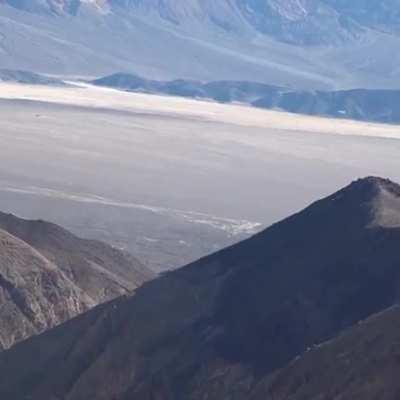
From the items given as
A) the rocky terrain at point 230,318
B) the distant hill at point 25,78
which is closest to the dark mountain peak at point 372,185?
the rocky terrain at point 230,318

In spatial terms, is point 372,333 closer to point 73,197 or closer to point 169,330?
point 169,330

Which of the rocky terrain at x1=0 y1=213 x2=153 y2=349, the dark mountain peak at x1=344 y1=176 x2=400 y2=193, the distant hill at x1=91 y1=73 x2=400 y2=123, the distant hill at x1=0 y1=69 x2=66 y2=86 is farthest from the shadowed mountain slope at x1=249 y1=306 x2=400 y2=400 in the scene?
the distant hill at x1=0 y1=69 x2=66 y2=86

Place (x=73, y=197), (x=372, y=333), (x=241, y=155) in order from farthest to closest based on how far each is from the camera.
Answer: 1. (x=241, y=155)
2. (x=73, y=197)
3. (x=372, y=333)

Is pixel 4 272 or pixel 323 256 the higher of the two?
pixel 323 256

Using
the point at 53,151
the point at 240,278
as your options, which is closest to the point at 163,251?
the point at 240,278

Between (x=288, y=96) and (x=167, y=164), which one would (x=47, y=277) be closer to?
(x=167, y=164)

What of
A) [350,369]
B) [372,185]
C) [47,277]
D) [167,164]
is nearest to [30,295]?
[47,277]
